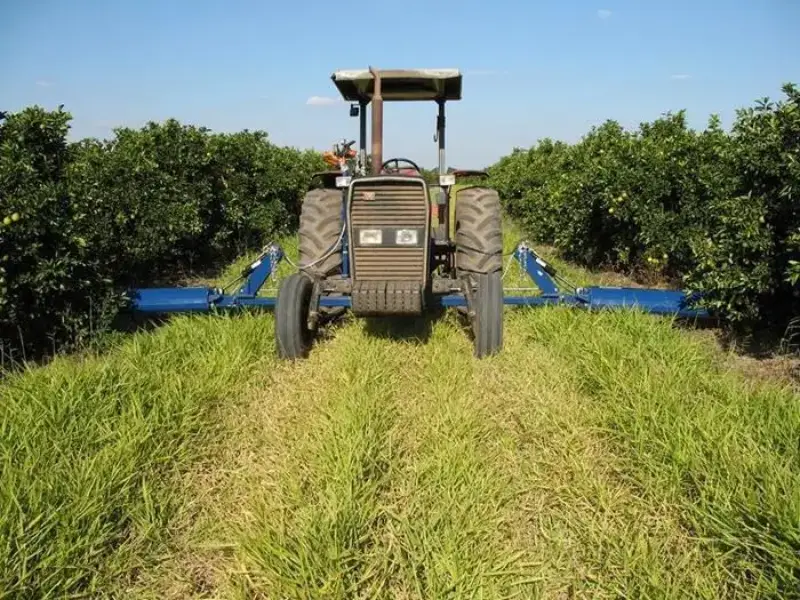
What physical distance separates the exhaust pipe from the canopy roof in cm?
25

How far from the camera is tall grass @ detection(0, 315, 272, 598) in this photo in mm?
2334

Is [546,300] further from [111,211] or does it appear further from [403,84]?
[111,211]

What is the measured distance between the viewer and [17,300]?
14.4 feet

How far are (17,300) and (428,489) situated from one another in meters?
3.24

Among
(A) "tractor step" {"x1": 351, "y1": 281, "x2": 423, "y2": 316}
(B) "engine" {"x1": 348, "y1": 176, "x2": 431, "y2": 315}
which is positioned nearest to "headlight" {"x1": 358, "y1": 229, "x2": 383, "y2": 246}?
(B) "engine" {"x1": 348, "y1": 176, "x2": 431, "y2": 315}

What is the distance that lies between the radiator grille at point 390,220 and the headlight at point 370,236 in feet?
0.12

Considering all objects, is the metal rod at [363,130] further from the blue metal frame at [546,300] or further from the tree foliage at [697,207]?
the tree foliage at [697,207]

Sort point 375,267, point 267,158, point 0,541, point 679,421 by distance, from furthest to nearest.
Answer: point 267,158, point 375,267, point 679,421, point 0,541

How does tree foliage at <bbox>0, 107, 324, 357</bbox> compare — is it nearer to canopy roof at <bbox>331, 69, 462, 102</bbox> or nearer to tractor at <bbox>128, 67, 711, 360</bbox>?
tractor at <bbox>128, 67, 711, 360</bbox>

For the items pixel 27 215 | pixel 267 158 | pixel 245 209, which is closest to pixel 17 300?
pixel 27 215

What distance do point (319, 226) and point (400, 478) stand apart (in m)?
A: 2.88

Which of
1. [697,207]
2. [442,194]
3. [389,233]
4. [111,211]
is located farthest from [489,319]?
[111,211]

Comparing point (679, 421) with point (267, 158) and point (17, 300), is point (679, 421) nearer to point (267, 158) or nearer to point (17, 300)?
point (17, 300)

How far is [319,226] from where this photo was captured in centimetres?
539
